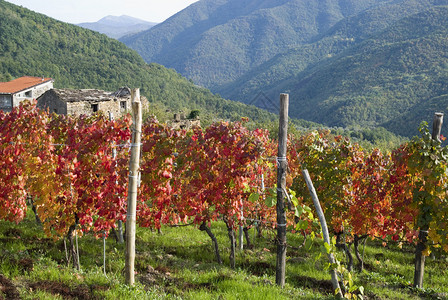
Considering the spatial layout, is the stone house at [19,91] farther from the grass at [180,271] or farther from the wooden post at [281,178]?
the wooden post at [281,178]

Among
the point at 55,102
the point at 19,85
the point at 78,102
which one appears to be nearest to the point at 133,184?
the point at 78,102

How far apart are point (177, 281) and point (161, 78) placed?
380 ft

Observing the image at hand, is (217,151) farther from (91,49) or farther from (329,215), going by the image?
(91,49)

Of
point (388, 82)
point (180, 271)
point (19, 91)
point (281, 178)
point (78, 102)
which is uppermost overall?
point (388, 82)

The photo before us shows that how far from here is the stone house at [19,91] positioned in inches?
2172

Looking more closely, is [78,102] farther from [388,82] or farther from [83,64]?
[388,82]

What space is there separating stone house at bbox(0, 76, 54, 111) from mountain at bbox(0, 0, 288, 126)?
73.5 ft

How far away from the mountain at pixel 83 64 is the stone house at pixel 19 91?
882 inches

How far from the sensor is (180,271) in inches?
286

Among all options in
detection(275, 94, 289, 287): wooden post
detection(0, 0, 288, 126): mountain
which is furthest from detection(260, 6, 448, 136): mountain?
Result: detection(275, 94, 289, 287): wooden post

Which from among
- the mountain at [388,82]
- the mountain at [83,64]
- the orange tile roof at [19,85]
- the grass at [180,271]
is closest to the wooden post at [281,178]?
the grass at [180,271]

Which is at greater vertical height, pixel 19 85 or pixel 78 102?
pixel 19 85

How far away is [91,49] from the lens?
115125mm

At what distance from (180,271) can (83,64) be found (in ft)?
347
